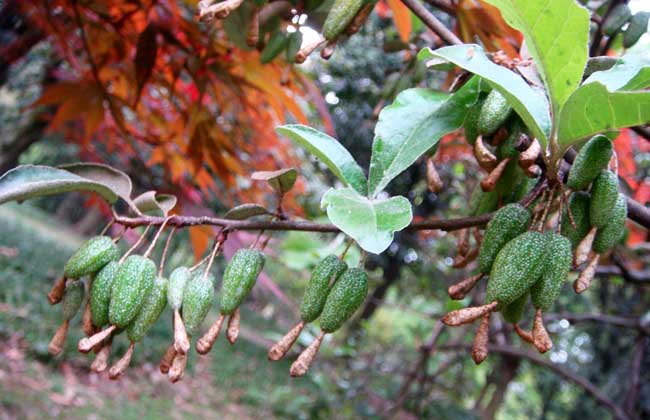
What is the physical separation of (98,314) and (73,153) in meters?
7.65

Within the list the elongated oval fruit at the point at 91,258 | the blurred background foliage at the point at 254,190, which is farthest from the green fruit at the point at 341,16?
the elongated oval fruit at the point at 91,258

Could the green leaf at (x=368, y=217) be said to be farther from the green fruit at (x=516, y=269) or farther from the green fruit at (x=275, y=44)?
the green fruit at (x=275, y=44)

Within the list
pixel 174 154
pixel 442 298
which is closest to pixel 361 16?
pixel 174 154

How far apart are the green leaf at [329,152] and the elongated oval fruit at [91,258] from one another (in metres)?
0.20

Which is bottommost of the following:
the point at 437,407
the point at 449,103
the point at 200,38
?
the point at 437,407

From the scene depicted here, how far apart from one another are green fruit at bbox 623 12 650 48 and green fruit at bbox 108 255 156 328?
0.76 meters

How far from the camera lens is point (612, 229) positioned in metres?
0.54

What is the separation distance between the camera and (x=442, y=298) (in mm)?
4387

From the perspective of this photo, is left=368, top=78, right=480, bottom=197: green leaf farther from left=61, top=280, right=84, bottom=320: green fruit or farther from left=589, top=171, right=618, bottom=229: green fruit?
left=61, top=280, right=84, bottom=320: green fruit

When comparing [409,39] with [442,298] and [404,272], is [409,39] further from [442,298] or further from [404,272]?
[404,272]

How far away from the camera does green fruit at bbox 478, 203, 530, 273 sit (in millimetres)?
523

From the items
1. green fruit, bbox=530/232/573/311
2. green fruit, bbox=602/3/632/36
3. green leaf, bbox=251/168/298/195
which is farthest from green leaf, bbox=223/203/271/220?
green fruit, bbox=602/3/632/36

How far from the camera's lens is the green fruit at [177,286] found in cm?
A: 55

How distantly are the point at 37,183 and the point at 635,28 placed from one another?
83 cm
